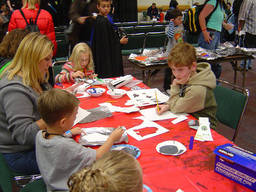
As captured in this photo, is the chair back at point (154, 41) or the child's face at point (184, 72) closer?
the child's face at point (184, 72)

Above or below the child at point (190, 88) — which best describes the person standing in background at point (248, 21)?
above

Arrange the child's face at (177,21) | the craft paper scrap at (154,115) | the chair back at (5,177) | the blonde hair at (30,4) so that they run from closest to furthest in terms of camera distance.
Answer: the chair back at (5,177)
the craft paper scrap at (154,115)
the blonde hair at (30,4)
the child's face at (177,21)

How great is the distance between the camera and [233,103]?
1951mm

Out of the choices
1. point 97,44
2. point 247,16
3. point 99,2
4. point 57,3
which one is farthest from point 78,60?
point 57,3

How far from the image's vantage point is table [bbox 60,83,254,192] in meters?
1.09

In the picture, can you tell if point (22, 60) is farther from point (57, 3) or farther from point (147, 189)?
point (57, 3)

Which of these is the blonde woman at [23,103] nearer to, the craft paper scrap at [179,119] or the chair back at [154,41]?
the craft paper scrap at [179,119]

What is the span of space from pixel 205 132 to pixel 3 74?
1403 millimetres

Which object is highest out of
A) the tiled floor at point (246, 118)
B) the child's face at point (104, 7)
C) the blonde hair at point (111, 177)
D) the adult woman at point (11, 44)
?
the child's face at point (104, 7)

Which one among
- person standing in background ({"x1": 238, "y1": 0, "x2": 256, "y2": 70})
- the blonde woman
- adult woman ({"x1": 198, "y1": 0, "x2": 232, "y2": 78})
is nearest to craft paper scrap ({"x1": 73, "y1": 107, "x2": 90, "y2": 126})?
the blonde woman

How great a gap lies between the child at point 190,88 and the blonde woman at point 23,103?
91 centimetres

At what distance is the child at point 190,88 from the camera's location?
1814 millimetres

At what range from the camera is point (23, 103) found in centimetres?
152

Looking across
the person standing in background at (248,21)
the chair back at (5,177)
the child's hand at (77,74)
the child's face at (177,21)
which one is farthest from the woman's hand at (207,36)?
the chair back at (5,177)
